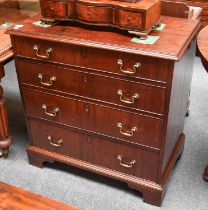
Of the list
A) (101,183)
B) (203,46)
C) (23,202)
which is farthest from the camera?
(101,183)

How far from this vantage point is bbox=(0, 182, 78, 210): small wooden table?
122cm

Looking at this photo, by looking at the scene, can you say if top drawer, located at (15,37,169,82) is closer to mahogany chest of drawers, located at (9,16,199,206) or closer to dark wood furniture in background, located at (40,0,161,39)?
mahogany chest of drawers, located at (9,16,199,206)

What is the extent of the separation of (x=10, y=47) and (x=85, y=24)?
1.51 feet

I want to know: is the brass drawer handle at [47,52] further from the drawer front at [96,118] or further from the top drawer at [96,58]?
the drawer front at [96,118]

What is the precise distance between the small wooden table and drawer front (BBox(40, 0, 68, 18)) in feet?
2.85

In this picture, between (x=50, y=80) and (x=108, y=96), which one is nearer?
(x=108, y=96)

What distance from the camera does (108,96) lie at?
5.24ft

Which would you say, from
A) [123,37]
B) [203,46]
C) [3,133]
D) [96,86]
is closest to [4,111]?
[3,133]

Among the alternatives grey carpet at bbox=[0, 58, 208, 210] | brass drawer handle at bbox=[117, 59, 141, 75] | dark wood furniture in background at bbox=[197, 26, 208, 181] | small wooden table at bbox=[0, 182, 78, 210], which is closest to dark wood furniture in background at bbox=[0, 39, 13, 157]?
grey carpet at bbox=[0, 58, 208, 210]

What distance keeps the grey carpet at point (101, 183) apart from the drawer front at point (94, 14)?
0.96 m

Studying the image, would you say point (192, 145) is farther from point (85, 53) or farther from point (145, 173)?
point (85, 53)

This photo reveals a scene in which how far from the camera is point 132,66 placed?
146cm

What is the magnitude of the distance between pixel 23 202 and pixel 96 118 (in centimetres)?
61

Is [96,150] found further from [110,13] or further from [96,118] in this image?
[110,13]
